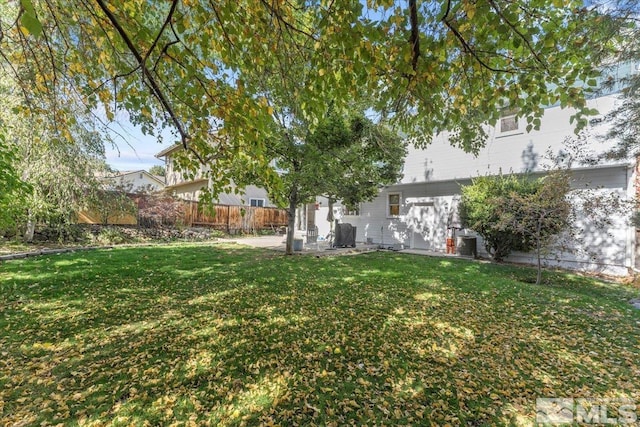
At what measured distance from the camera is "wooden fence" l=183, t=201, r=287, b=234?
1886cm

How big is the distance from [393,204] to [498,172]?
4.91m

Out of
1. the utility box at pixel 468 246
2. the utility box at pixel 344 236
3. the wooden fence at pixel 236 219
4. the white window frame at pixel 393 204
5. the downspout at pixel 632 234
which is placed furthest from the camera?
the wooden fence at pixel 236 219

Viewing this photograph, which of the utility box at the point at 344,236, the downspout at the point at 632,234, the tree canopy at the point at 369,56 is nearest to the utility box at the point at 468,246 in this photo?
the downspout at the point at 632,234

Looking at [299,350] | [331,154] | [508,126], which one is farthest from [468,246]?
[299,350]

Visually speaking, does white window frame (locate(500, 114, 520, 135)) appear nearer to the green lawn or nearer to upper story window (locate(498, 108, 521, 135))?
upper story window (locate(498, 108, 521, 135))

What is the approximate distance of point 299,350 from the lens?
11.4ft

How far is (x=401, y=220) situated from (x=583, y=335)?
10477 mm

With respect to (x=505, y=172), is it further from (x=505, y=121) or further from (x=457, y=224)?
(x=457, y=224)

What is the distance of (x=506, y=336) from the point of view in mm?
3969

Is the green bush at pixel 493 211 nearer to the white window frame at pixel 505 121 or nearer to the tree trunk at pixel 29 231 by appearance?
the white window frame at pixel 505 121

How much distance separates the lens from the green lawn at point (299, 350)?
2.48m

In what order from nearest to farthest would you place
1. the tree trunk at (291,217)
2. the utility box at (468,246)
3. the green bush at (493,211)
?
1. the green bush at (493,211)
2. the tree trunk at (291,217)
3. the utility box at (468,246)

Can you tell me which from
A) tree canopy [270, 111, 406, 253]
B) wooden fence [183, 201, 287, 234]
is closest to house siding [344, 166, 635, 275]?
tree canopy [270, 111, 406, 253]

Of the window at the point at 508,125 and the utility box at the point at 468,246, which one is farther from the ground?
the window at the point at 508,125
